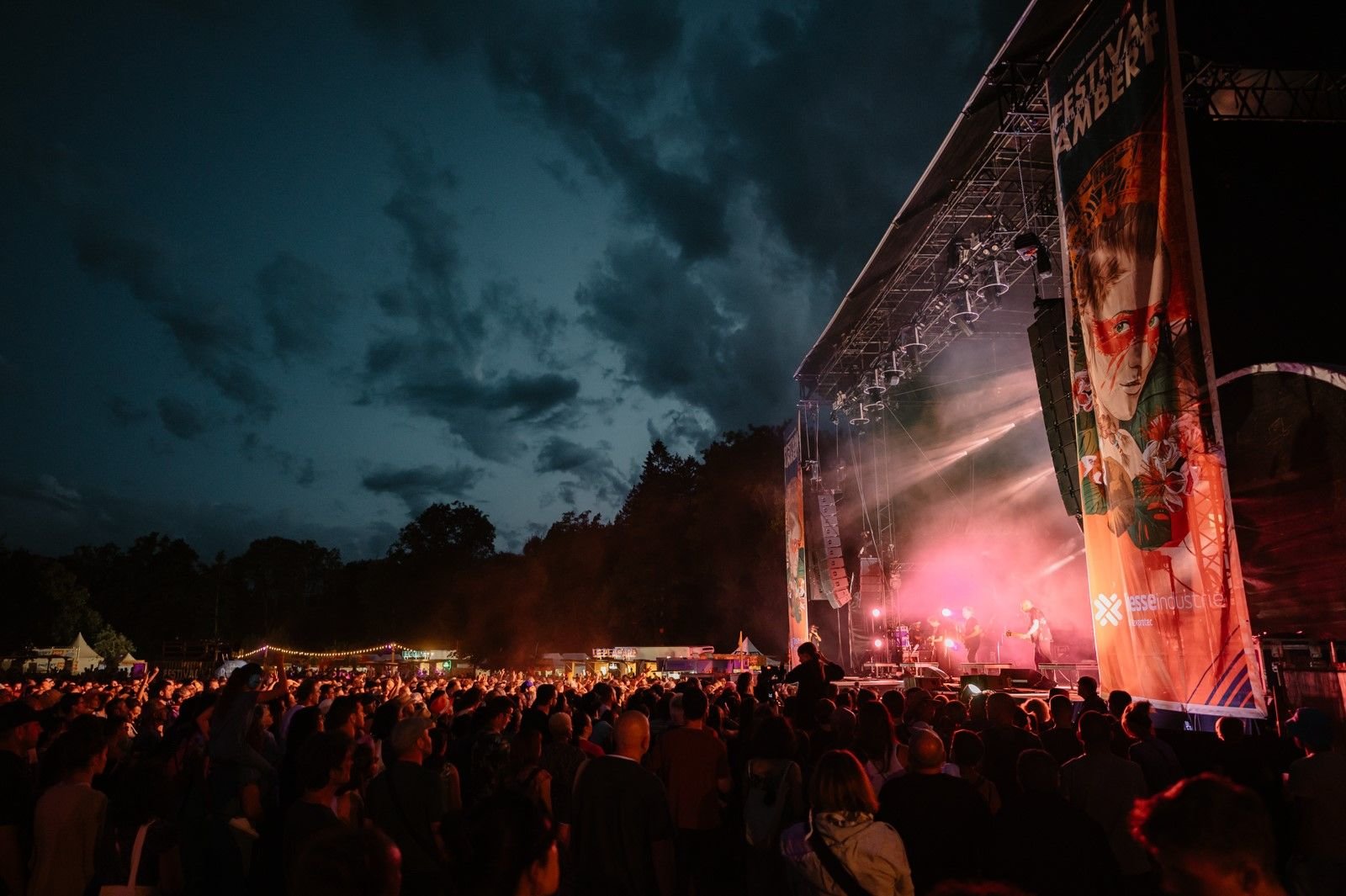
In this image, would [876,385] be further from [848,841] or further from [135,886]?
[135,886]

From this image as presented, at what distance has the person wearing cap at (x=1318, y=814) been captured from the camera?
11.9ft

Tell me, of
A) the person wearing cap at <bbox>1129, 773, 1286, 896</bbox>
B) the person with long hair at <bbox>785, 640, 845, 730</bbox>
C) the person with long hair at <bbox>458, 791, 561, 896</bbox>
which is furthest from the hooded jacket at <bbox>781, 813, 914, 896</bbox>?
the person with long hair at <bbox>785, 640, 845, 730</bbox>

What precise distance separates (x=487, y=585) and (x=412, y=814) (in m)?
61.1

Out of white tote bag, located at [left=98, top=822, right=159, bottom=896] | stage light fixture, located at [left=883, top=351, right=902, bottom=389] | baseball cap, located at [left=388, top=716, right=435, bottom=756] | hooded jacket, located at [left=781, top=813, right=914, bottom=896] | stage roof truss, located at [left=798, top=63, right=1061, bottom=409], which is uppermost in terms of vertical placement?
stage roof truss, located at [left=798, top=63, right=1061, bottom=409]

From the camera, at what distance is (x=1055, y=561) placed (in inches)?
775

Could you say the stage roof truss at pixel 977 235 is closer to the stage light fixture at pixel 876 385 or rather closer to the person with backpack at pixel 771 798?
the stage light fixture at pixel 876 385

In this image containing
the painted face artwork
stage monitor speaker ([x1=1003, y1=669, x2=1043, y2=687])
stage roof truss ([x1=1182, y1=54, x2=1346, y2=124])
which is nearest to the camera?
the painted face artwork

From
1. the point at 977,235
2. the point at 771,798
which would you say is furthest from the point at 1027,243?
the point at 771,798

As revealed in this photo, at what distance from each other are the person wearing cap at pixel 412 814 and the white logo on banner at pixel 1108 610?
26.6 feet

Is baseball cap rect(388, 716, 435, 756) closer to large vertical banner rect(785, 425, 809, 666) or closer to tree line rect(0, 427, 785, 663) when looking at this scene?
large vertical banner rect(785, 425, 809, 666)

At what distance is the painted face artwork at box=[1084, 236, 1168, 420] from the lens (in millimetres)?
8156

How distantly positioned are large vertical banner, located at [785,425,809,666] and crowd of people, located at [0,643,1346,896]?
18145 millimetres

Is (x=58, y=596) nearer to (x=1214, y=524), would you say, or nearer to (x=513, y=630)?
(x=513, y=630)

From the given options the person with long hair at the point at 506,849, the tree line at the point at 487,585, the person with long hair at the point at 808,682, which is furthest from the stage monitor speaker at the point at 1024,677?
the tree line at the point at 487,585
